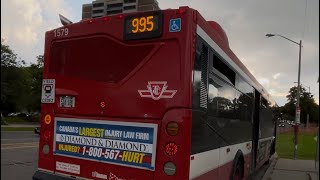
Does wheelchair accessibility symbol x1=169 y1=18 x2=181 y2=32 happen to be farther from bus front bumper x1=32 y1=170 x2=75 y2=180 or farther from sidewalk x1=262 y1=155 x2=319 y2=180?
sidewalk x1=262 y1=155 x2=319 y2=180

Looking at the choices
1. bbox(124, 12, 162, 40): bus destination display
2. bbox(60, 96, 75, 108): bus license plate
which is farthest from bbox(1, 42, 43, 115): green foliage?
bbox(124, 12, 162, 40): bus destination display

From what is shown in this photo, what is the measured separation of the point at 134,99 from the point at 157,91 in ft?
1.20

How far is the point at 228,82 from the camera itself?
805 cm

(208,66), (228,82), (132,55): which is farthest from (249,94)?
(132,55)

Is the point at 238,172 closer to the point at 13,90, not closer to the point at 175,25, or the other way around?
the point at 175,25

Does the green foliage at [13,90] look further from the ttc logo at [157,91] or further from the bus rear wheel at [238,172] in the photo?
the bus rear wheel at [238,172]

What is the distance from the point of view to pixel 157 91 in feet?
19.5

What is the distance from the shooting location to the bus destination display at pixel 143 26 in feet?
19.9

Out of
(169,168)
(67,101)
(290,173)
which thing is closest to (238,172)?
(169,168)

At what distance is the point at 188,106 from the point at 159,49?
898mm

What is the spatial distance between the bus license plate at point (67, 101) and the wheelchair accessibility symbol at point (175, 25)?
6.21 ft

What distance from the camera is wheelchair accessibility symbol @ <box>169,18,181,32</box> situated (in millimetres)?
5891

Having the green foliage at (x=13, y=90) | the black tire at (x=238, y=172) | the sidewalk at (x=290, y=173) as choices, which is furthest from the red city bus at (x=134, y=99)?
the sidewalk at (x=290, y=173)

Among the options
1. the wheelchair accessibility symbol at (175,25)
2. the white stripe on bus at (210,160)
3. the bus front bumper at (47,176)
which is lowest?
the bus front bumper at (47,176)
